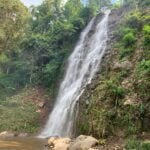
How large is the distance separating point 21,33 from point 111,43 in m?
10.5

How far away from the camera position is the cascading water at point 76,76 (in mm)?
19875

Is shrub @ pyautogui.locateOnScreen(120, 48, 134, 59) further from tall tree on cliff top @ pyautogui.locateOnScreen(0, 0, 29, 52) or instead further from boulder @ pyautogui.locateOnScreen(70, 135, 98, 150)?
tall tree on cliff top @ pyautogui.locateOnScreen(0, 0, 29, 52)

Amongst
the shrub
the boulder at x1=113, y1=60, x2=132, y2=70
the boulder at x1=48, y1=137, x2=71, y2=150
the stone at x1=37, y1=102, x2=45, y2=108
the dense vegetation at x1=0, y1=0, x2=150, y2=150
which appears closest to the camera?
the boulder at x1=48, y1=137, x2=71, y2=150

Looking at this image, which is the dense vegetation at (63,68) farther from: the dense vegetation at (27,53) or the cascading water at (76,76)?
the cascading water at (76,76)

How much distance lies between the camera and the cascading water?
19875mm

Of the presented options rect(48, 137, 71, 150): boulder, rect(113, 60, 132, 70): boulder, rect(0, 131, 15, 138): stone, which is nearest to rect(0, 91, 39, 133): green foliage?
rect(0, 131, 15, 138): stone

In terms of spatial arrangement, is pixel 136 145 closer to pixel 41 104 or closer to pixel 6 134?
pixel 6 134

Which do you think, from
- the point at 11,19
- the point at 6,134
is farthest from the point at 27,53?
the point at 6,134

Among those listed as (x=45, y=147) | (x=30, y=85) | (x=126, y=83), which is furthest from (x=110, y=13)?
(x=45, y=147)

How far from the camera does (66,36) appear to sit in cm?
3072

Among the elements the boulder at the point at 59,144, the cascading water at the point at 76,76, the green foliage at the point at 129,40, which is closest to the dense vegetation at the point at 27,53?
the cascading water at the point at 76,76

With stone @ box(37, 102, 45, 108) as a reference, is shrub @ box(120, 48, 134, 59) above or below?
above

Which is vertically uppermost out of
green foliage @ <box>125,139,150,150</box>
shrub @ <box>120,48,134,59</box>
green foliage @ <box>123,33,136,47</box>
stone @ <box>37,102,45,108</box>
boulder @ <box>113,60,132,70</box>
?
green foliage @ <box>123,33,136,47</box>

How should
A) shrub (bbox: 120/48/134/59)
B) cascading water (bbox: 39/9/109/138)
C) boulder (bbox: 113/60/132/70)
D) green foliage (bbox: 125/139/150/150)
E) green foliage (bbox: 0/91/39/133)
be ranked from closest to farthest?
green foliage (bbox: 125/139/150/150)
boulder (bbox: 113/60/132/70)
shrub (bbox: 120/48/134/59)
cascading water (bbox: 39/9/109/138)
green foliage (bbox: 0/91/39/133)
